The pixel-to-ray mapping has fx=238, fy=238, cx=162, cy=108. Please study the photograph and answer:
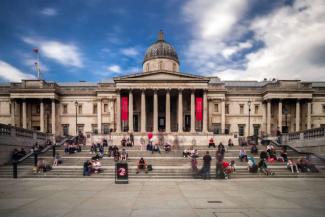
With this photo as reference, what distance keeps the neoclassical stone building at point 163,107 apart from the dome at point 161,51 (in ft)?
0.70

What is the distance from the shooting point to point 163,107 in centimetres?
4659

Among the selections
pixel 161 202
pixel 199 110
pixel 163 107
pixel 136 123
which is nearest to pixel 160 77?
pixel 163 107

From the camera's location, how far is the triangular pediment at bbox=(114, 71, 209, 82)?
41.2 metres

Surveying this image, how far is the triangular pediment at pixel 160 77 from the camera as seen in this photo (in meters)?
41.2

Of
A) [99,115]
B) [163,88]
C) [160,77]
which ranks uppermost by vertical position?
[160,77]

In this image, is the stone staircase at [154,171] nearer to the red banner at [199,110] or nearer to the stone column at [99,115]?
the red banner at [199,110]

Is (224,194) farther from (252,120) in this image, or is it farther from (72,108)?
(72,108)

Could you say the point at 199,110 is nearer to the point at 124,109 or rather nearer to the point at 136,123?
the point at 124,109

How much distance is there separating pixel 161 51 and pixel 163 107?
40.6 ft

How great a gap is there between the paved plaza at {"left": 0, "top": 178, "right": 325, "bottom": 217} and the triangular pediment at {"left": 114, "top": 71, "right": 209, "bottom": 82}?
29842 millimetres

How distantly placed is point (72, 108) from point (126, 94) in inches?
527

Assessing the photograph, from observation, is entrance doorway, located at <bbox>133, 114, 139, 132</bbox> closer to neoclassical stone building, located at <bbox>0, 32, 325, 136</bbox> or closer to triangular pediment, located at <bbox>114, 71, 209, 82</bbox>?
neoclassical stone building, located at <bbox>0, 32, 325, 136</bbox>

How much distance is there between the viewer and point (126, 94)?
43094mm

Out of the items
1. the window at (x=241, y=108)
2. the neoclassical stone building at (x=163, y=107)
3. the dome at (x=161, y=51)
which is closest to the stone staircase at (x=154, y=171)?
the neoclassical stone building at (x=163, y=107)
